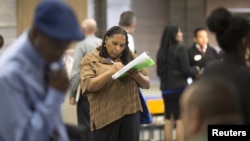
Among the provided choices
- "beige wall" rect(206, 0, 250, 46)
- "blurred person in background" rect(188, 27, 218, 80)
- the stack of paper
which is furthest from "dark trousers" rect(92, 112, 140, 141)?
"beige wall" rect(206, 0, 250, 46)

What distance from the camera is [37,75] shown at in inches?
101

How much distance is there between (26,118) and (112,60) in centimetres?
269

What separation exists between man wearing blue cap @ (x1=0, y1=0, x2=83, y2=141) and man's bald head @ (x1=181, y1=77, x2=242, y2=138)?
56cm

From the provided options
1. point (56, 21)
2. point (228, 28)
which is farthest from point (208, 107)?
point (228, 28)

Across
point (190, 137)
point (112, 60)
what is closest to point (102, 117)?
point (112, 60)

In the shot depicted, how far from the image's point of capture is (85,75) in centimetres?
510

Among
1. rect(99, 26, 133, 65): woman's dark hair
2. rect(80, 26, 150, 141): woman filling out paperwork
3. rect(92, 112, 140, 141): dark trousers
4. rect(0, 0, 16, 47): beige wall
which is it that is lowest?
rect(92, 112, 140, 141): dark trousers

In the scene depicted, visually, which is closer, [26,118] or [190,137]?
[190,137]

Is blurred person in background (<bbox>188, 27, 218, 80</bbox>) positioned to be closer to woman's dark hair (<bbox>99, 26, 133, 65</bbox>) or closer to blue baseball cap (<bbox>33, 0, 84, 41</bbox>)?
woman's dark hair (<bbox>99, 26, 133, 65</bbox>)

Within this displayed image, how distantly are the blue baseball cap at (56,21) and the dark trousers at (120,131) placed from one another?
8.56 ft

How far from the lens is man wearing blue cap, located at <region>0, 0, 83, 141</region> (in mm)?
2492

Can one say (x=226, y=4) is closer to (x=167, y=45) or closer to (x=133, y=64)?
(x=167, y=45)

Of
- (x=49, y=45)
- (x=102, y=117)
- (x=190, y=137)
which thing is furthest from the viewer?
(x=102, y=117)

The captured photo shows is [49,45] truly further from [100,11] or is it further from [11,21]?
[100,11]
